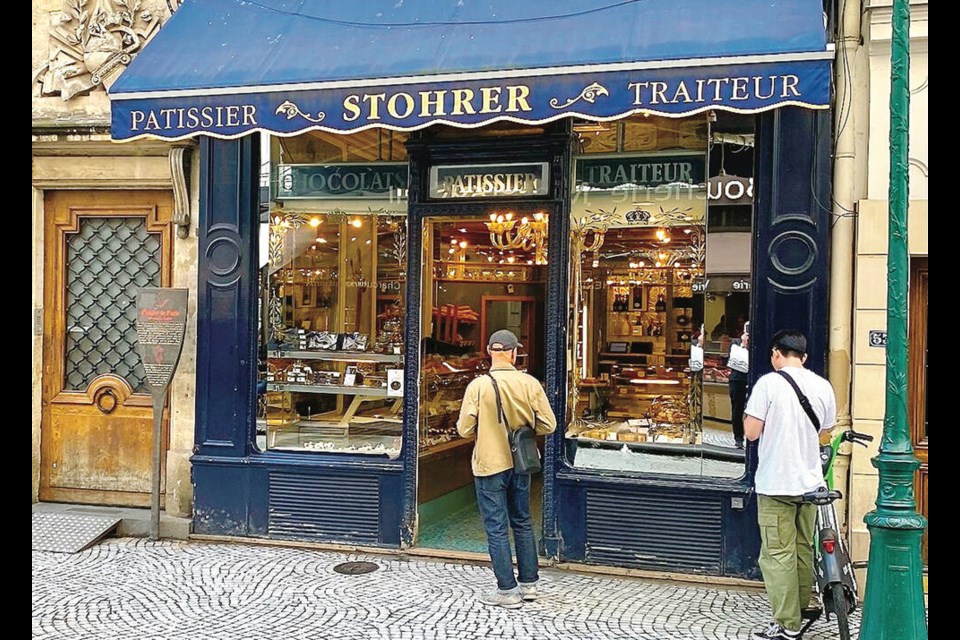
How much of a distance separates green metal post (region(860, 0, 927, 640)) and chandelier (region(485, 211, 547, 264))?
4335 mm

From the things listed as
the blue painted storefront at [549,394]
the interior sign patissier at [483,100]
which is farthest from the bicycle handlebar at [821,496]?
the interior sign patissier at [483,100]

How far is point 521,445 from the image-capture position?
5770 millimetres

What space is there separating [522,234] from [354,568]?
385 centimetres

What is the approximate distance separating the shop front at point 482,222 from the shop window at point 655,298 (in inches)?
0.7

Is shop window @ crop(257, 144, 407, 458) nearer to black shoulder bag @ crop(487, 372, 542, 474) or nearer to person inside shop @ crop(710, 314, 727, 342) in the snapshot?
black shoulder bag @ crop(487, 372, 542, 474)

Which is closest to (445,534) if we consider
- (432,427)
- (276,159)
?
(432,427)

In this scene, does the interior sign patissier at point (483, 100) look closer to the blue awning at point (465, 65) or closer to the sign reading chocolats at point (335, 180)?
the blue awning at point (465, 65)

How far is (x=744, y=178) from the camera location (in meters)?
6.40

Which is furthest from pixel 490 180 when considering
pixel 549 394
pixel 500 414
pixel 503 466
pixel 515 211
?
pixel 503 466

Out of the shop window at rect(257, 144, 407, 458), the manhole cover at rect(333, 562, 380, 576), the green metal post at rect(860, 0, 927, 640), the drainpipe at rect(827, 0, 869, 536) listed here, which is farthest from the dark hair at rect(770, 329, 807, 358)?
the manhole cover at rect(333, 562, 380, 576)

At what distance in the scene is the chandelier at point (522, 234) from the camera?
8695 mm

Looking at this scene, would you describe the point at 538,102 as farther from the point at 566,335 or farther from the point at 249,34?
the point at 249,34

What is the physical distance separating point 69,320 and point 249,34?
10.9 feet

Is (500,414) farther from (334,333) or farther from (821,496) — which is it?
(334,333)
